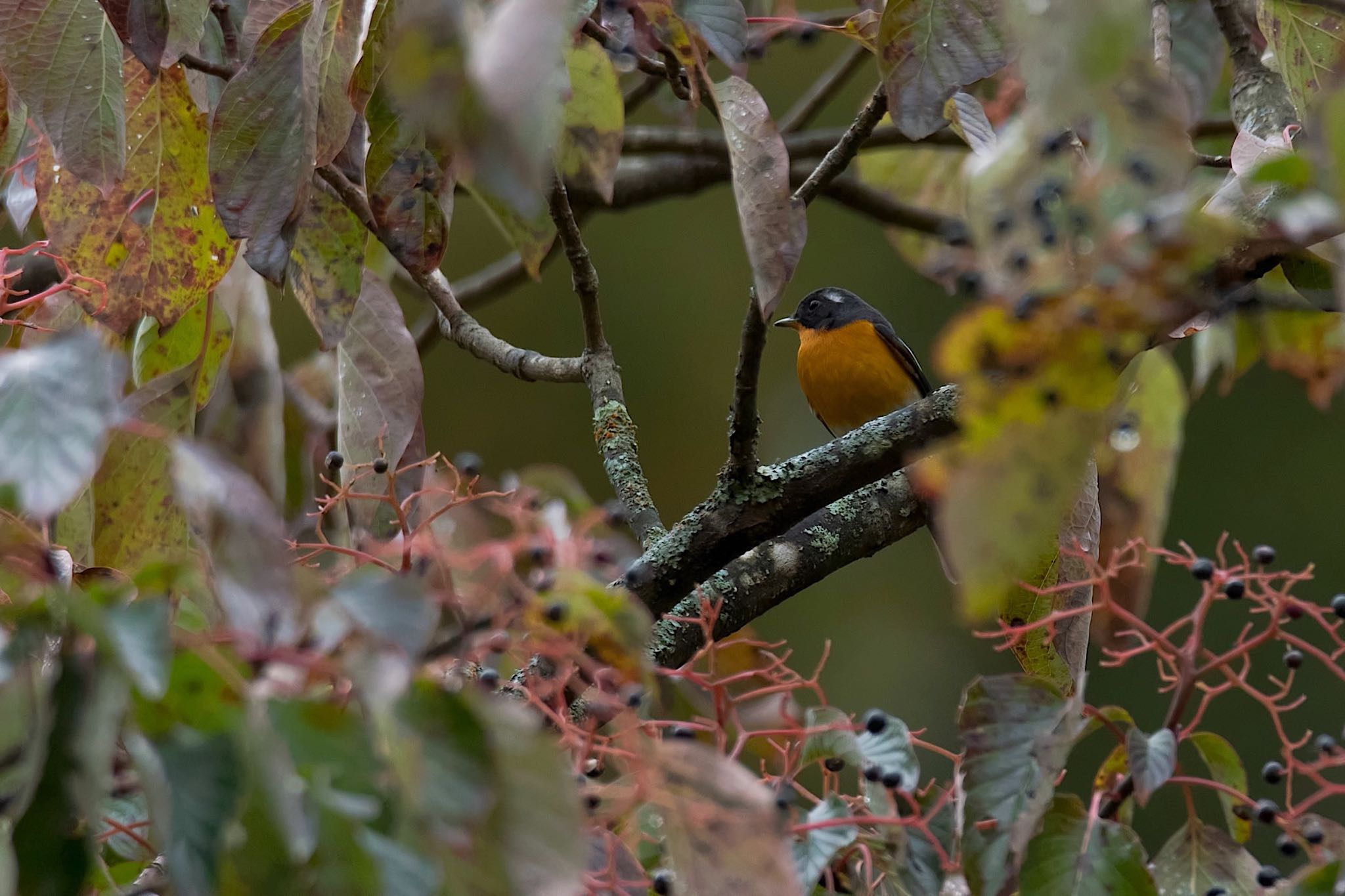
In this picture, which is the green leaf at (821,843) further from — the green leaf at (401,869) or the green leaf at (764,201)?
the green leaf at (764,201)

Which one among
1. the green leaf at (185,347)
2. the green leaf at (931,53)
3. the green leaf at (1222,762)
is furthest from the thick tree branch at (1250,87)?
the green leaf at (185,347)

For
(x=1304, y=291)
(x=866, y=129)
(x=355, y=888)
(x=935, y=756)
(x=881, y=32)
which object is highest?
(x=881, y=32)

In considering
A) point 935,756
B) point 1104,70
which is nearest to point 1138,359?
point 1104,70

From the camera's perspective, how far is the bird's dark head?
5309 millimetres

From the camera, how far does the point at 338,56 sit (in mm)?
1867

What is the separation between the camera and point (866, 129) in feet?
7.08

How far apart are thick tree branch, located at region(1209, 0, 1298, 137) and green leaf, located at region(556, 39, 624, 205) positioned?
140 cm

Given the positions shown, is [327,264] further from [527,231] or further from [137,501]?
[137,501]

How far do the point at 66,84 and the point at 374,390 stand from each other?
728mm

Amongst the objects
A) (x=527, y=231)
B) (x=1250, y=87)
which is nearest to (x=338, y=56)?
(x=527, y=231)

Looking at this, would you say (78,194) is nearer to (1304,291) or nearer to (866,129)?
(866,129)

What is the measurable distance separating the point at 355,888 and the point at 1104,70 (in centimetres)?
78

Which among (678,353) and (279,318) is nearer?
(279,318)

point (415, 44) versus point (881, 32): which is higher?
point (415, 44)
